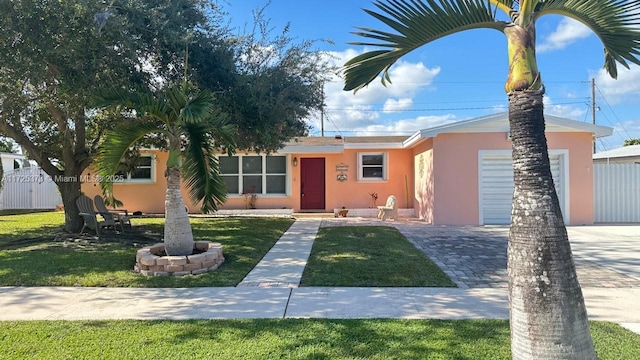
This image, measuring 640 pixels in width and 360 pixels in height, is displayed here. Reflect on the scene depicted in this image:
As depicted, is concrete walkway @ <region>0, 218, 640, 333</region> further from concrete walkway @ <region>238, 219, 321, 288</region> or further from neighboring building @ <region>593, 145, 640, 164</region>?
neighboring building @ <region>593, 145, 640, 164</region>

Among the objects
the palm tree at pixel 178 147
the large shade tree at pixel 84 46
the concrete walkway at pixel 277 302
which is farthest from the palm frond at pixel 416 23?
the large shade tree at pixel 84 46

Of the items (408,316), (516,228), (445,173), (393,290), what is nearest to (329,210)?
(445,173)

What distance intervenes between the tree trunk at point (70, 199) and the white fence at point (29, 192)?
34.7ft

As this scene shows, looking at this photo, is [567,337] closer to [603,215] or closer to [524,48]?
[524,48]

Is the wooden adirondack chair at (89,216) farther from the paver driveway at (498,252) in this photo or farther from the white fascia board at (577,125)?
the white fascia board at (577,125)

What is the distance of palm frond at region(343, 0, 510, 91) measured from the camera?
2.65 meters

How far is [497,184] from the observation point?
12359 millimetres

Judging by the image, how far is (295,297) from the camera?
5.09 meters

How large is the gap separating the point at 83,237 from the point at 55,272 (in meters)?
3.13

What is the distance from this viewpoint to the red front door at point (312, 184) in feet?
53.3

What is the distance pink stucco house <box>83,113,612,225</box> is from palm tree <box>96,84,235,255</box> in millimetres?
7846

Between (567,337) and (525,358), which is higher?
(567,337)

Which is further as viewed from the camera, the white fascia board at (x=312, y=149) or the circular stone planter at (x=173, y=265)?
the white fascia board at (x=312, y=149)

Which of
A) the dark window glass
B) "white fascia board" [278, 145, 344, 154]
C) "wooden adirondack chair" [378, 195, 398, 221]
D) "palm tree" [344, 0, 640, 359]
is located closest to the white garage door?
"wooden adirondack chair" [378, 195, 398, 221]
